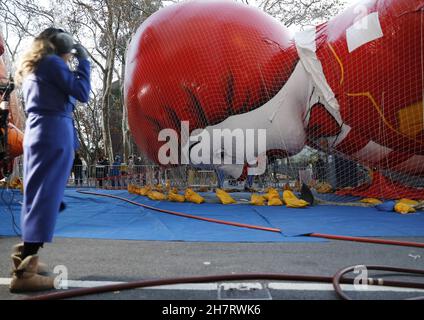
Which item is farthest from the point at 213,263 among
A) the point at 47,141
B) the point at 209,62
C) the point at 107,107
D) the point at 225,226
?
the point at 107,107

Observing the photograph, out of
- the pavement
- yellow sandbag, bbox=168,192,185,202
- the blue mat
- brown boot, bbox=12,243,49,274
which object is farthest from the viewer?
yellow sandbag, bbox=168,192,185,202

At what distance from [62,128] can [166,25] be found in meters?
4.55

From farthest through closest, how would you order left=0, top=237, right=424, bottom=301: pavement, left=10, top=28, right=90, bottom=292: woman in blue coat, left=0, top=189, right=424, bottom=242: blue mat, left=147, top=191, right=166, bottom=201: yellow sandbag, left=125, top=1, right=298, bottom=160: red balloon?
left=147, top=191, right=166, bottom=201: yellow sandbag < left=125, top=1, right=298, bottom=160: red balloon < left=0, top=189, right=424, bottom=242: blue mat < left=10, top=28, right=90, bottom=292: woman in blue coat < left=0, top=237, right=424, bottom=301: pavement

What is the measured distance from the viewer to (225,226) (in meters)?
4.50

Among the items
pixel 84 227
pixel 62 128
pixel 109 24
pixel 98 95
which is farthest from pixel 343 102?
pixel 98 95

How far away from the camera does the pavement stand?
83.0 inches

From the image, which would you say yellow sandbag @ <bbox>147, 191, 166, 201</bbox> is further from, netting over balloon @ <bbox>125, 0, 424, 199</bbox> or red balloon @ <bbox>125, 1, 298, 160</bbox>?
red balloon @ <bbox>125, 1, 298, 160</bbox>

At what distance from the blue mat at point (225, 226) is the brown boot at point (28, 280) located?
155 cm

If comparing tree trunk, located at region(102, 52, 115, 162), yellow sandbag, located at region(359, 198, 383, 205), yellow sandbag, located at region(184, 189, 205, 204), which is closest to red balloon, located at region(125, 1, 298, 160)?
yellow sandbag, located at region(184, 189, 205, 204)

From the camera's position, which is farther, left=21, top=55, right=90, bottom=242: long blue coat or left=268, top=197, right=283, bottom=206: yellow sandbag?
left=268, top=197, right=283, bottom=206: yellow sandbag

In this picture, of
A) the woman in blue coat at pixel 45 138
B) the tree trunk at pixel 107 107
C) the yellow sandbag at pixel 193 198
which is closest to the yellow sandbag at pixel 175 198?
the yellow sandbag at pixel 193 198

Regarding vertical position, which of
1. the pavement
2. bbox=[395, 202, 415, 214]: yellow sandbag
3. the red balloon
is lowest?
the pavement

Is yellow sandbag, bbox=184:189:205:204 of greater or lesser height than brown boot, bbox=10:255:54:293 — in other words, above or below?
above
